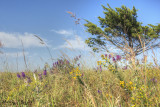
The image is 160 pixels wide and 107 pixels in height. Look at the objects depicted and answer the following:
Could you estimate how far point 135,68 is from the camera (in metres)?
2.30

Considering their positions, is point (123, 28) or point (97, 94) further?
point (123, 28)

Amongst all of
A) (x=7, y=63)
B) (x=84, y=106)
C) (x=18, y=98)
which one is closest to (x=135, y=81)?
(x=84, y=106)

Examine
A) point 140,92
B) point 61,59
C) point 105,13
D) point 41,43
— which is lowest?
point 140,92

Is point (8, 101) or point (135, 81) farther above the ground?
point (135, 81)

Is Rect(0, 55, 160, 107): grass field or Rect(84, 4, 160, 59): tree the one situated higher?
Rect(84, 4, 160, 59): tree

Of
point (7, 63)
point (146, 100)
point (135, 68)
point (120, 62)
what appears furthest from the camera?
point (7, 63)

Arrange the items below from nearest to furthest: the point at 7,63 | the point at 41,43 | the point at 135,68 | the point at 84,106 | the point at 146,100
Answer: the point at 146,100
the point at 84,106
the point at 135,68
the point at 41,43
the point at 7,63

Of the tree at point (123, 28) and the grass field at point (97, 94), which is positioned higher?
the tree at point (123, 28)

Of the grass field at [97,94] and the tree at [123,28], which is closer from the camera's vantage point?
the grass field at [97,94]

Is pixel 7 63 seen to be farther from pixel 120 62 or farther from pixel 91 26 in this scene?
pixel 91 26

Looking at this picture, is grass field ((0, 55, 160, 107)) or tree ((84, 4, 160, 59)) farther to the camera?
tree ((84, 4, 160, 59))

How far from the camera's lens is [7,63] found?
196 inches

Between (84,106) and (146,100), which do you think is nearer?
(146,100)

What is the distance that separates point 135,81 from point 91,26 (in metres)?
13.0
